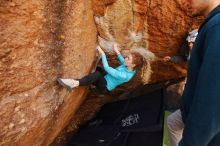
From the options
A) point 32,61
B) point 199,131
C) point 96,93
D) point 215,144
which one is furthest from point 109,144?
point 199,131

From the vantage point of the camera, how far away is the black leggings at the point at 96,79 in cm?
268

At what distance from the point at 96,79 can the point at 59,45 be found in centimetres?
62

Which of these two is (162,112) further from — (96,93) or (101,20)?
(101,20)

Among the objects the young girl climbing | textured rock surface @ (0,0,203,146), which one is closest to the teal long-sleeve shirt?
the young girl climbing

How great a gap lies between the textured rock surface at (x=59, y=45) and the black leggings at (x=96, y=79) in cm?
6

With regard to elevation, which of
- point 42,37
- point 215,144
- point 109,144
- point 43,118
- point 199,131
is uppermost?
point 42,37

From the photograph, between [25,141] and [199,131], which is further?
[25,141]

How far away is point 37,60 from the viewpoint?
2.12 meters

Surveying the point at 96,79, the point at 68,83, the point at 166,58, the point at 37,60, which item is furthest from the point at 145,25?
the point at 37,60

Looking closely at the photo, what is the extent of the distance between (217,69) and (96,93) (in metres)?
2.32

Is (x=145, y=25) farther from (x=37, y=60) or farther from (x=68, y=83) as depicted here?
(x=37, y=60)

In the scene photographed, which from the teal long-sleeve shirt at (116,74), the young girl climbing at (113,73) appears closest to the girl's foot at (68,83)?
the young girl climbing at (113,73)

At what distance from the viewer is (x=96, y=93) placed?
3389 millimetres

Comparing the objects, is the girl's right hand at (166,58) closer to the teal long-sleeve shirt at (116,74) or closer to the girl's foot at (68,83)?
the teal long-sleeve shirt at (116,74)
